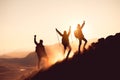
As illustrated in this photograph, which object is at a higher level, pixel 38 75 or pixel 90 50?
pixel 90 50

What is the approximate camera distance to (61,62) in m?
19.4

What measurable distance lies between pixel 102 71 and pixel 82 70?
1449 mm

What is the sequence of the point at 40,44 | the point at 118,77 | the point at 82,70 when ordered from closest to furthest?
1. the point at 118,77
2. the point at 82,70
3. the point at 40,44

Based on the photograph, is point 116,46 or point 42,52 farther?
point 42,52

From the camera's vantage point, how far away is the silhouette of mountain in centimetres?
1681

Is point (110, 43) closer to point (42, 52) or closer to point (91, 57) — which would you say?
point (91, 57)

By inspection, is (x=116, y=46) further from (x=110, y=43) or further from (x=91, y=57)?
(x=91, y=57)

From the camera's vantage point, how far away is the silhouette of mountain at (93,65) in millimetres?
16812

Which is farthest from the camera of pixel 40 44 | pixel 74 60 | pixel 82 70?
pixel 40 44

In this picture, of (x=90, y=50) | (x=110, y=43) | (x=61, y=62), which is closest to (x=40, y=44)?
(x=61, y=62)

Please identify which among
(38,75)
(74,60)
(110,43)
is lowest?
(38,75)

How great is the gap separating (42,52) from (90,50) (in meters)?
4.59

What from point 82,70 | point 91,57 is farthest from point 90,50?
point 82,70

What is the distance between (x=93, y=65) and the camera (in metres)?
17.5
